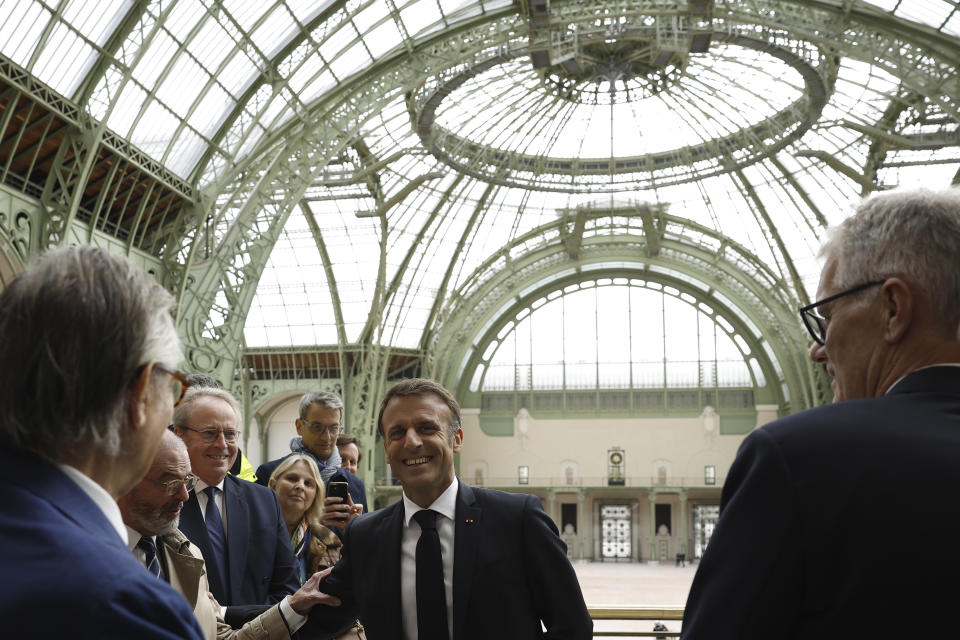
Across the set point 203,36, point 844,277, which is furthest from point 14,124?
point 844,277

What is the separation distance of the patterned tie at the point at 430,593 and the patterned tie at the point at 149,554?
1208 mm

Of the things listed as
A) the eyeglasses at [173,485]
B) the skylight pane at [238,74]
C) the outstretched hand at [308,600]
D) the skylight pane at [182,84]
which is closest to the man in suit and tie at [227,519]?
the outstretched hand at [308,600]

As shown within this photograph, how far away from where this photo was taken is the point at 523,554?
412cm

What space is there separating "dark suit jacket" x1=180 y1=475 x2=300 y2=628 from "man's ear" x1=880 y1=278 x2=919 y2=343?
397 cm

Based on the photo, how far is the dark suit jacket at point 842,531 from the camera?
1.91 metres

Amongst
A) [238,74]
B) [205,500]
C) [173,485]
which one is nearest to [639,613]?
[205,500]

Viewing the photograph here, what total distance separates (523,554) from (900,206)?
248cm

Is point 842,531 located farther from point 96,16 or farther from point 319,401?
point 96,16

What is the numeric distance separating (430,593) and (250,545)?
186 centimetres

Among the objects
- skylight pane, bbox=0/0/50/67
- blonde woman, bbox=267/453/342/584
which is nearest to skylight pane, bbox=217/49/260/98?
skylight pane, bbox=0/0/50/67

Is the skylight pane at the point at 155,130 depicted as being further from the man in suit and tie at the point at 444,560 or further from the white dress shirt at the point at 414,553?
the white dress shirt at the point at 414,553

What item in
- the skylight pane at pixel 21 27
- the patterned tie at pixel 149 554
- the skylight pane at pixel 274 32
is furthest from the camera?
Answer: the skylight pane at pixel 274 32

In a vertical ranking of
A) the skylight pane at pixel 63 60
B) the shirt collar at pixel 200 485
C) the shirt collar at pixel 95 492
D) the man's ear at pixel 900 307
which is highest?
the skylight pane at pixel 63 60

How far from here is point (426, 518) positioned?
420 cm
